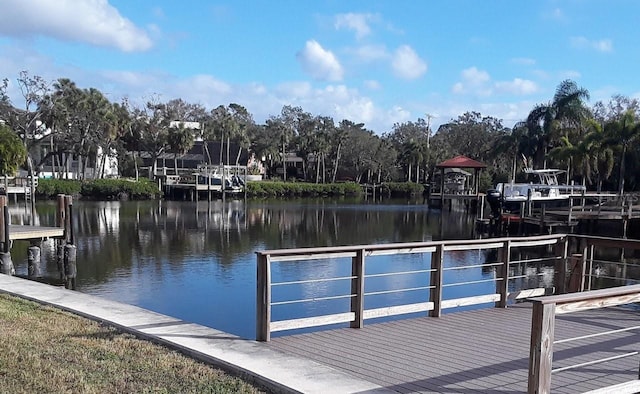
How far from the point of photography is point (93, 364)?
5648mm

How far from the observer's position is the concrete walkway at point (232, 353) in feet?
17.0

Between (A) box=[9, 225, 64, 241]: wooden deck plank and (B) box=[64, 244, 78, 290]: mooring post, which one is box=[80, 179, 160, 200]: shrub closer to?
(A) box=[9, 225, 64, 241]: wooden deck plank

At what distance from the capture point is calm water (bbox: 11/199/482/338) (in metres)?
14.1

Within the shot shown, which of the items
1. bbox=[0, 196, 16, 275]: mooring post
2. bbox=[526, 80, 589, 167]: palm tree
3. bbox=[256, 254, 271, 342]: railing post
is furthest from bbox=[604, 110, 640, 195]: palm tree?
bbox=[256, 254, 271, 342]: railing post

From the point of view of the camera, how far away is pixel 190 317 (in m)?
12.3

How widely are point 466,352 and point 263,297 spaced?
2.22m

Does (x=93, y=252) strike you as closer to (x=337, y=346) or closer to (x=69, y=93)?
(x=337, y=346)

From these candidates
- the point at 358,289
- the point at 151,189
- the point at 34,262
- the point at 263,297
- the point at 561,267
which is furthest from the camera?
the point at 151,189

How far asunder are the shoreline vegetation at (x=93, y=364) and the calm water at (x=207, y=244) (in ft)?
14.6

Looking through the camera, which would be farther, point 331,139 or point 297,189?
point 331,139

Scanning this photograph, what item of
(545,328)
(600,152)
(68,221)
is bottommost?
(68,221)

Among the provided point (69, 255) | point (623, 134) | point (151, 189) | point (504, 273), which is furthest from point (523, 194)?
point (151, 189)

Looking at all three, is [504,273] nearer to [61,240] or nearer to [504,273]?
[504,273]

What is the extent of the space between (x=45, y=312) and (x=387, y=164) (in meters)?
68.8
